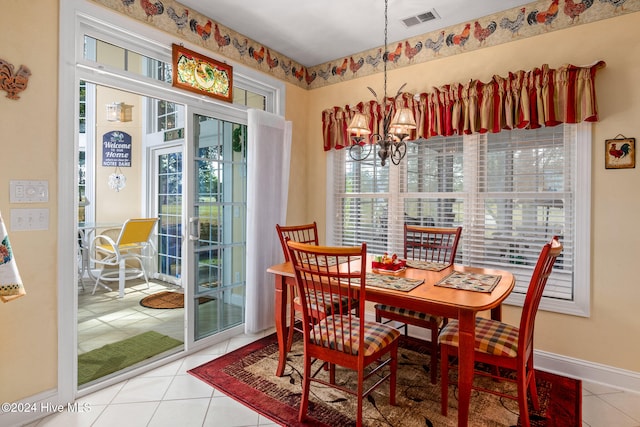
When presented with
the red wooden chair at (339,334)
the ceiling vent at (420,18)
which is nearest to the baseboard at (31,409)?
the red wooden chair at (339,334)

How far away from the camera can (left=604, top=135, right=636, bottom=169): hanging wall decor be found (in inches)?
94.3

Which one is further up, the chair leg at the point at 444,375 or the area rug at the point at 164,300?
the chair leg at the point at 444,375

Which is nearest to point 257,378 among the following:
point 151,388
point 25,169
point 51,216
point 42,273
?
point 151,388

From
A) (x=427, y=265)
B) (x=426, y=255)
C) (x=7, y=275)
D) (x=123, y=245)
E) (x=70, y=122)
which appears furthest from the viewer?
(x=123, y=245)

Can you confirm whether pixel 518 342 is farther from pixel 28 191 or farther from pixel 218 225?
pixel 28 191

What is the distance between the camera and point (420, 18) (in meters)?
2.94

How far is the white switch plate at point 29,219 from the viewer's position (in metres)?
1.98

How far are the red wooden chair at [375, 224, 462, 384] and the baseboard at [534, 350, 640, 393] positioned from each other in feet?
2.59

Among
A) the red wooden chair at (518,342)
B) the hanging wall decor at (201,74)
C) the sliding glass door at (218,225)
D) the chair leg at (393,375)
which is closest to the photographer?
the red wooden chair at (518,342)

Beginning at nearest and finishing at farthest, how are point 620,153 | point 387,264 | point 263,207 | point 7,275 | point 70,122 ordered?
point 7,275 < point 70,122 < point 620,153 < point 387,264 < point 263,207

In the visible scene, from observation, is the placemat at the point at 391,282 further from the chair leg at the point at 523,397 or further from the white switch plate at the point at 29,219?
the white switch plate at the point at 29,219

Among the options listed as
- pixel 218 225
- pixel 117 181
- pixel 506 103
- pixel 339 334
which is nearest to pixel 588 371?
pixel 339 334

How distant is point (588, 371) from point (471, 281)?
1.26 metres

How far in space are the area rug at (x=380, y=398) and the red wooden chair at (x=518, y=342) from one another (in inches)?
7.7
